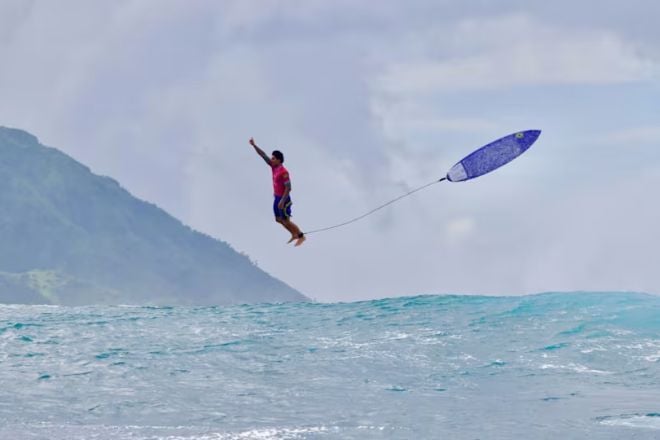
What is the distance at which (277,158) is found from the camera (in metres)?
18.5

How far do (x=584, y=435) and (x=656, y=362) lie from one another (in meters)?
8.63

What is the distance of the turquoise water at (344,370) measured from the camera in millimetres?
15625

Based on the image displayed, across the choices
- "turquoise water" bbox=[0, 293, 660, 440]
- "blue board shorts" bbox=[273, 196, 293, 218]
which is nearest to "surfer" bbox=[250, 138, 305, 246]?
"blue board shorts" bbox=[273, 196, 293, 218]

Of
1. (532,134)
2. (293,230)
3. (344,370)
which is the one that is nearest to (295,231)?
(293,230)

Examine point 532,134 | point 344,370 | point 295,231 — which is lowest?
point 344,370

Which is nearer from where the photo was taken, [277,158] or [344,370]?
[277,158]

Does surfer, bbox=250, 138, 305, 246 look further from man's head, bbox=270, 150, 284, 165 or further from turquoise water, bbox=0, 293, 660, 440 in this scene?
turquoise water, bbox=0, 293, 660, 440

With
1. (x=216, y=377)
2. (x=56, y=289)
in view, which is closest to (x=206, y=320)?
(x=216, y=377)

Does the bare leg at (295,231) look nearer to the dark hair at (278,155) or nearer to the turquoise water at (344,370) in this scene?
the dark hair at (278,155)

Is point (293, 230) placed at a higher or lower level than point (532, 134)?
lower

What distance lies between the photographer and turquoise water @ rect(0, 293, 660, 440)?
15625mm

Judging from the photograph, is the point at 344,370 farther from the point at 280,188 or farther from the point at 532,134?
the point at 532,134

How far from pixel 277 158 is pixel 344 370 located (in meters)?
5.47

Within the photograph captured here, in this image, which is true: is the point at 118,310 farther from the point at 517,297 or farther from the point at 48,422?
the point at 48,422
